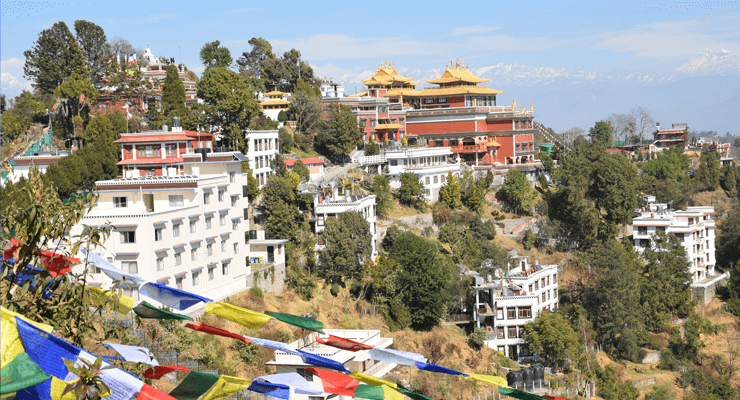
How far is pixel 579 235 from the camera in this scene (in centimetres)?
5366

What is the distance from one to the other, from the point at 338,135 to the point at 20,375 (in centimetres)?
4838

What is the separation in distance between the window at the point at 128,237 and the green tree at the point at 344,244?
1272cm

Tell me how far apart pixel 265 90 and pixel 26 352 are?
208ft

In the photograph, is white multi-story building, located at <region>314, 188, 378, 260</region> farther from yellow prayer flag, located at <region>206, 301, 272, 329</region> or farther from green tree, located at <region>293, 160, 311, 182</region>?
yellow prayer flag, located at <region>206, 301, 272, 329</region>

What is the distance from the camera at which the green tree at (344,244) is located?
123 ft

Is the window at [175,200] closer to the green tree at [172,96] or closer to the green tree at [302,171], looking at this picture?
the green tree at [302,171]

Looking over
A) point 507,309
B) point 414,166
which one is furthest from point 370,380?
point 414,166

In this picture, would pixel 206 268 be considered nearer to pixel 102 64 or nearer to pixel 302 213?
pixel 302 213

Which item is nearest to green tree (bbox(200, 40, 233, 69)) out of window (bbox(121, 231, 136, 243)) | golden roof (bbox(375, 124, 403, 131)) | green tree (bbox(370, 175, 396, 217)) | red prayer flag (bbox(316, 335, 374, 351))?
golden roof (bbox(375, 124, 403, 131))

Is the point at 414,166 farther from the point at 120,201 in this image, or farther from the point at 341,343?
the point at 341,343

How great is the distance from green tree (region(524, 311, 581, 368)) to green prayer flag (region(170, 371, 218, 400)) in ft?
Answer: 107

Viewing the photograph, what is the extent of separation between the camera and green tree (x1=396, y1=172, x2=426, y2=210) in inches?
1975

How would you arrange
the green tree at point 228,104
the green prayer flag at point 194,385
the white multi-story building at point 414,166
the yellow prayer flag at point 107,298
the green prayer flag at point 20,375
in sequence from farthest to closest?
the white multi-story building at point 414,166
the green tree at point 228,104
the yellow prayer flag at point 107,298
the green prayer flag at point 194,385
the green prayer flag at point 20,375

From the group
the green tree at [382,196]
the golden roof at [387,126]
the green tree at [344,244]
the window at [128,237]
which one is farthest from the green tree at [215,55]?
the window at [128,237]
